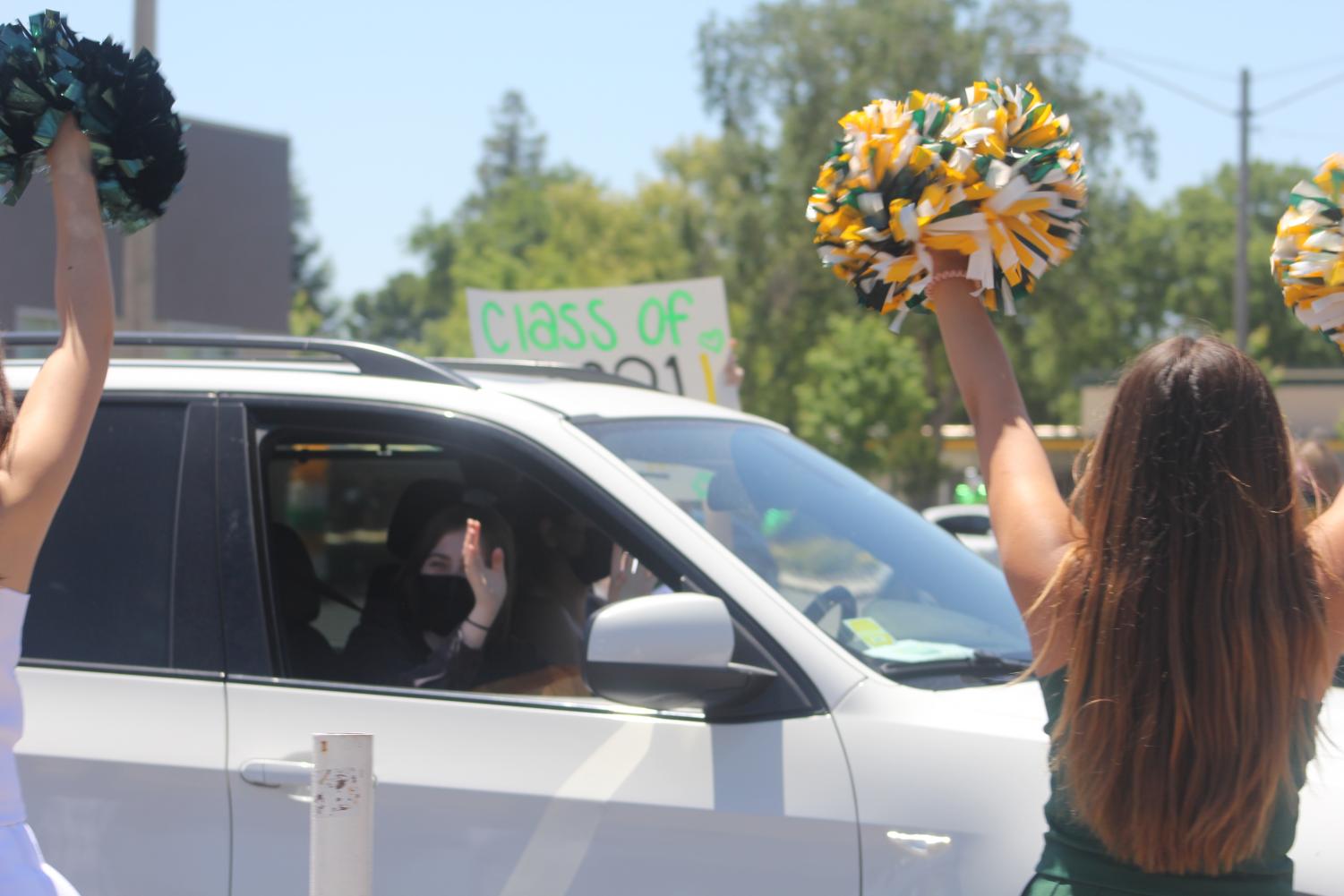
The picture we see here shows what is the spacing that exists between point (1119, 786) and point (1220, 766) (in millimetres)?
123

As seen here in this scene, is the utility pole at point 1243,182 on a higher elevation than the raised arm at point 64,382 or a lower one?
higher

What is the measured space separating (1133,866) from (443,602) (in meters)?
2.21

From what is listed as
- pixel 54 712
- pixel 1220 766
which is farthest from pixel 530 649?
pixel 1220 766

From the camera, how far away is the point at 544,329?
316 inches

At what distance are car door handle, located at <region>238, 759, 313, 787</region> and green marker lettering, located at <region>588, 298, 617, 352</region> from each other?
516cm

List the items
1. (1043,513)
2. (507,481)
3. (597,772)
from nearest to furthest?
1. (1043,513)
2. (597,772)
3. (507,481)

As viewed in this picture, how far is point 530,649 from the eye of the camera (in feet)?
11.2

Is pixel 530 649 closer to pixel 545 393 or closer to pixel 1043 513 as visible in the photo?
pixel 545 393

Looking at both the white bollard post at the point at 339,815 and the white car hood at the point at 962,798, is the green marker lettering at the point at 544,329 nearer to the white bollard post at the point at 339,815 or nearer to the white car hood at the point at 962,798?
the white car hood at the point at 962,798

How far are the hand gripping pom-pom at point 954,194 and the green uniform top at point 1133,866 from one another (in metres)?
0.59

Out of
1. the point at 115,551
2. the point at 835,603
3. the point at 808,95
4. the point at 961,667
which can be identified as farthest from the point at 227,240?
the point at 808,95

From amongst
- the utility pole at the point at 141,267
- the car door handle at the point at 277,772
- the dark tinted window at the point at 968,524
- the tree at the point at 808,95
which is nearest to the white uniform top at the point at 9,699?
the car door handle at the point at 277,772

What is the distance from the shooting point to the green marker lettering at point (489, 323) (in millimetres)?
8094

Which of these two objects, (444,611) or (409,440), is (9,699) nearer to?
(409,440)
